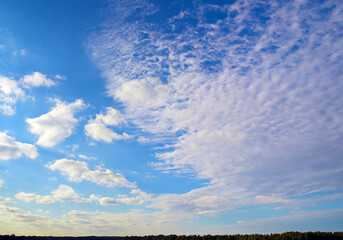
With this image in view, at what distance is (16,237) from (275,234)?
72.0 m

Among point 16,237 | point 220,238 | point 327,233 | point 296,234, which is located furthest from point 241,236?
point 16,237

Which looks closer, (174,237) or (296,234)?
(296,234)

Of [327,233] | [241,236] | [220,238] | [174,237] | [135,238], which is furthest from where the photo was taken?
[135,238]

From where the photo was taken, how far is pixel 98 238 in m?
152

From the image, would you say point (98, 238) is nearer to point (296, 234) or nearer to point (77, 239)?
point (77, 239)

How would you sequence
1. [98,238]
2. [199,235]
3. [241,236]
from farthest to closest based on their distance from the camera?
[98,238] → [199,235] → [241,236]

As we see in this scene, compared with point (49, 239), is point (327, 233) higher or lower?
higher

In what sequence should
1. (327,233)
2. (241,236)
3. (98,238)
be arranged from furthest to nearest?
1. (98,238)
2. (241,236)
3. (327,233)

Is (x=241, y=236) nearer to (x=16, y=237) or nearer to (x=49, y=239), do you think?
(x=16, y=237)

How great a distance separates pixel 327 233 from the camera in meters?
47.1

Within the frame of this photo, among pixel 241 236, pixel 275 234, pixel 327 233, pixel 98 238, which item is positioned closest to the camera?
pixel 327 233

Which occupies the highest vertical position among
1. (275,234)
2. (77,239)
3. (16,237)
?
(275,234)

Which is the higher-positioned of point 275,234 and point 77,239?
point 275,234

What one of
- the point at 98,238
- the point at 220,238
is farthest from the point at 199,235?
the point at 98,238
